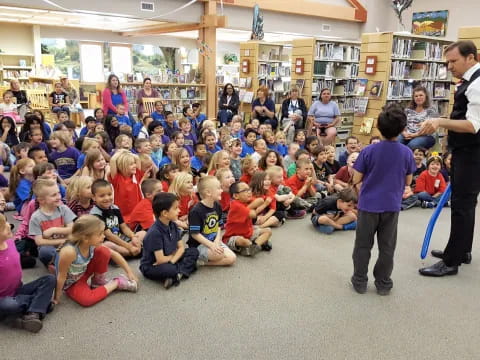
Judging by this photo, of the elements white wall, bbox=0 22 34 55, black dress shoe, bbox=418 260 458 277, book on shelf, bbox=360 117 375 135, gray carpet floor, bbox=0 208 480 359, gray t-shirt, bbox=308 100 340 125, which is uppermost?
white wall, bbox=0 22 34 55

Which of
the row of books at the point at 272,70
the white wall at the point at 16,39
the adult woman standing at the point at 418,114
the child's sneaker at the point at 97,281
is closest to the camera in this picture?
the child's sneaker at the point at 97,281

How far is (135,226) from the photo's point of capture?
354 centimetres

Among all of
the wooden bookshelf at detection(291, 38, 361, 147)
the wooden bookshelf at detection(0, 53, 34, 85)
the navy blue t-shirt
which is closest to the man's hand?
the navy blue t-shirt

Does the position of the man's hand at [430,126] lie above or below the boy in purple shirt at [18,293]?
above

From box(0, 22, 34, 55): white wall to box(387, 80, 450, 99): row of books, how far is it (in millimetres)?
11920

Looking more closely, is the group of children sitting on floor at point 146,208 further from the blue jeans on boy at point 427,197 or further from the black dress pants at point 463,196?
the black dress pants at point 463,196

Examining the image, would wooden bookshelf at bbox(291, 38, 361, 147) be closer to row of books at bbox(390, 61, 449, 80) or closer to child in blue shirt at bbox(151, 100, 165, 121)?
row of books at bbox(390, 61, 449, 80)

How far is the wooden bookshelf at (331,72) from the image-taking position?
8.27 meters

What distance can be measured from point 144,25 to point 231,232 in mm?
11095

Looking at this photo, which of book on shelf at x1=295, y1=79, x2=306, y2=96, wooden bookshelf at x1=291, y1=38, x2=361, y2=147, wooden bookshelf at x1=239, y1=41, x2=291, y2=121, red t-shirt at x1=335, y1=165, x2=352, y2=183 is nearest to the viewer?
red t-shirt at x1=335, y1=165, x2=352, y2=183

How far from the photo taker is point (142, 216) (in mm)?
3506

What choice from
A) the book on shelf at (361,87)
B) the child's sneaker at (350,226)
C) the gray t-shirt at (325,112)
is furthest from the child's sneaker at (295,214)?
the book on shelf at (361,87)

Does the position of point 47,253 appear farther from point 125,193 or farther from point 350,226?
point 350,226

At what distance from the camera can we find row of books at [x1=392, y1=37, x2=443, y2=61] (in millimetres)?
7508
